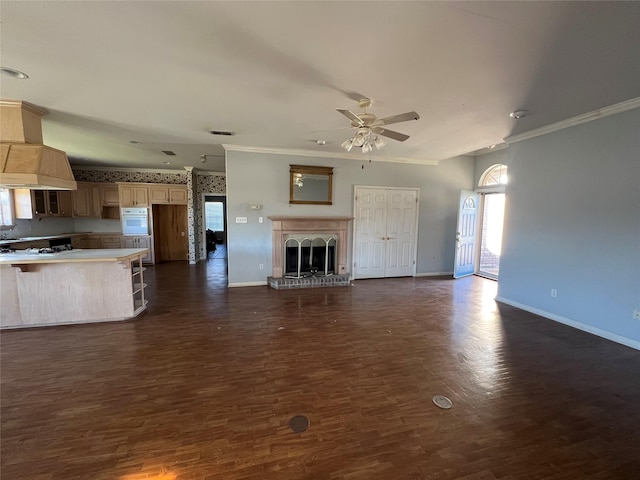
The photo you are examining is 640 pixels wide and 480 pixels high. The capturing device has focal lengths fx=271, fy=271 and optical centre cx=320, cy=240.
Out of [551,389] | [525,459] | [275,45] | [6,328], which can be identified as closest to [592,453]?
[525,459]

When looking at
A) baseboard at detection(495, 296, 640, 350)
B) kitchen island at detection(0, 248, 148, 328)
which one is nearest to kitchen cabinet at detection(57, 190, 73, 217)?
kitchen island at detection(0, 248, 148, 328)

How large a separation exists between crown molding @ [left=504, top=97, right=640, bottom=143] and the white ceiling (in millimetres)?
202

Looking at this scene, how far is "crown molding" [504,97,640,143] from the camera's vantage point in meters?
→ 3.06

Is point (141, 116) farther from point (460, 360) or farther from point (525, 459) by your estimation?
point (525, 459)

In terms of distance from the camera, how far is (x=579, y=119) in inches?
139

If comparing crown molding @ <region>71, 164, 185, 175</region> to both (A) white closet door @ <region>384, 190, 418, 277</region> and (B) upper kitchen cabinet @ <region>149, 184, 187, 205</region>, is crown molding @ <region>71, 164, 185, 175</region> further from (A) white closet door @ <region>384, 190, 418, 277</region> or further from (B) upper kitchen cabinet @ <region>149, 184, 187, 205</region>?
(A) white closet door @ <region>384, 190, 418, 277</region>

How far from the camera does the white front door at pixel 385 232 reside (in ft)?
20.1

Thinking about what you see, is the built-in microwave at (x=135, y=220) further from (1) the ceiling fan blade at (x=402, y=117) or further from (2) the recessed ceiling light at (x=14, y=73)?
(1) the ceiling fan blade at (x=402, y=117)

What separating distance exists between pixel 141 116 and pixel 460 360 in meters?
4.89

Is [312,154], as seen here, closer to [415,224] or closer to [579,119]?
[415,224]

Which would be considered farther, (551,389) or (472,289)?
(472,289)

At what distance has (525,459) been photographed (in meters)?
1.68

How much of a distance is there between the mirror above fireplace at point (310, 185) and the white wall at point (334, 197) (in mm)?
109

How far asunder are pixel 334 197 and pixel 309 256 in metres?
1.39
